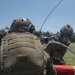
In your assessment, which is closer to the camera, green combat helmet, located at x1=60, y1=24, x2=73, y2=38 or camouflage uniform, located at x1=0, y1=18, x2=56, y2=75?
camouflage uniform, located at x1=0, y1=18, x2=56, y2=75

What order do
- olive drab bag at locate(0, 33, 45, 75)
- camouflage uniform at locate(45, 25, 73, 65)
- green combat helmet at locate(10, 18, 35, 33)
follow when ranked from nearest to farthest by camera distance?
olive drab bag at locate(0, 33, 45, 75), green combat helmet at locate(10, 18, 35, 33), camouflage uniform at locate(45, 25, 73, 65)

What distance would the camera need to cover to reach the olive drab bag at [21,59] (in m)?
3.82

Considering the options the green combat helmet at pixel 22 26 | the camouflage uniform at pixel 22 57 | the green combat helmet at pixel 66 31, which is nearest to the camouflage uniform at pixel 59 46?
the green combat helmet at pixel 66 31

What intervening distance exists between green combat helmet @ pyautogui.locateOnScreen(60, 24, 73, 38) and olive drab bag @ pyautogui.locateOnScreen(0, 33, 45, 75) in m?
3.82

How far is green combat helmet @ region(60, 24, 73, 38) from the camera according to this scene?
25.4 feet

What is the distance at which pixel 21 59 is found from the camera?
12.5 feet

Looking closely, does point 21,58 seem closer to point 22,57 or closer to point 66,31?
point 22,57

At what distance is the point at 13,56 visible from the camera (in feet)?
12.6

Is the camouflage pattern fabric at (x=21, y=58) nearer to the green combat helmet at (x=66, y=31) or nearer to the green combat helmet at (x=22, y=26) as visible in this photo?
the green combat helmet at (x=22, y=26)

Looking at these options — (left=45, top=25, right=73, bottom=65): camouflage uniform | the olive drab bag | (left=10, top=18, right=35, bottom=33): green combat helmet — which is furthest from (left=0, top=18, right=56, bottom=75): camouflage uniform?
(left=45, top=25, right=73, bottom=65): camouflage uniform

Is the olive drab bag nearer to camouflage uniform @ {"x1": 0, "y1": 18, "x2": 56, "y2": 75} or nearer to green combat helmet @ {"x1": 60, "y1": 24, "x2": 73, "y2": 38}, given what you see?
camouflage uniform @ {"x1": 0, "y1": 18, "x2": 56, "y2": 75}

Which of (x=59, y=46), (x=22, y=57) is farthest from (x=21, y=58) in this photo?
(x=59, y=46)

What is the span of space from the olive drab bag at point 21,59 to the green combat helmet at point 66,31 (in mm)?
3820

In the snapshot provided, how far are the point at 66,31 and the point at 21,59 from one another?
160 inches
